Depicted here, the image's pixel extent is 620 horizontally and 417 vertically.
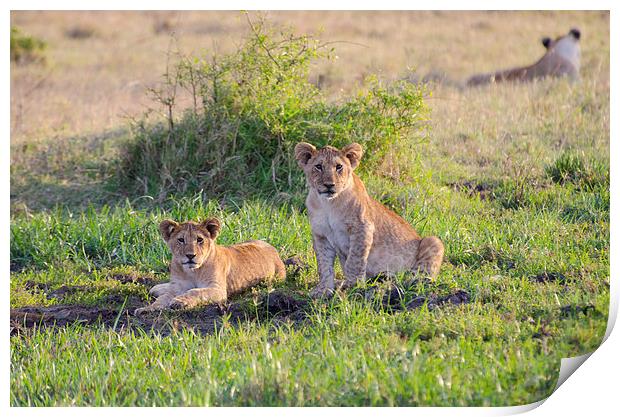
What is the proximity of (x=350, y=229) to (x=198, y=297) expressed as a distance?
1.10m

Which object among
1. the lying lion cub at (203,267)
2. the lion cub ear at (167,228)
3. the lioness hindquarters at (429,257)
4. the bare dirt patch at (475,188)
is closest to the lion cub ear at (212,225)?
the lying lion cub at (203,267)

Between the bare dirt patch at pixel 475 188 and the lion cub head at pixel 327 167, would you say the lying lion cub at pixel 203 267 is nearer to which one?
the lion cub head at pixel 327 167

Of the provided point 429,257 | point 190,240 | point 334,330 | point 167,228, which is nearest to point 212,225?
point 190,240

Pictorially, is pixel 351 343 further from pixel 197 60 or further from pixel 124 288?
pixel 197 60

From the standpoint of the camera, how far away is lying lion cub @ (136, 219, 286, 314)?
20.8 feet

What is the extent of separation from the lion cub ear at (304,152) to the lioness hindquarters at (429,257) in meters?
1.01

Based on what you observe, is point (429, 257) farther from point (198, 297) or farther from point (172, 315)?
point (172, 315)

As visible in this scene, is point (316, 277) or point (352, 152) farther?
point (316, 277)

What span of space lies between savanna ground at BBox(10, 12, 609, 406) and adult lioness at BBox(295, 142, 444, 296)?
7.0 inches

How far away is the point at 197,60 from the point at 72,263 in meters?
2.47

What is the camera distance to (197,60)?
29.7 feet

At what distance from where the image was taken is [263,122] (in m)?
8.81
